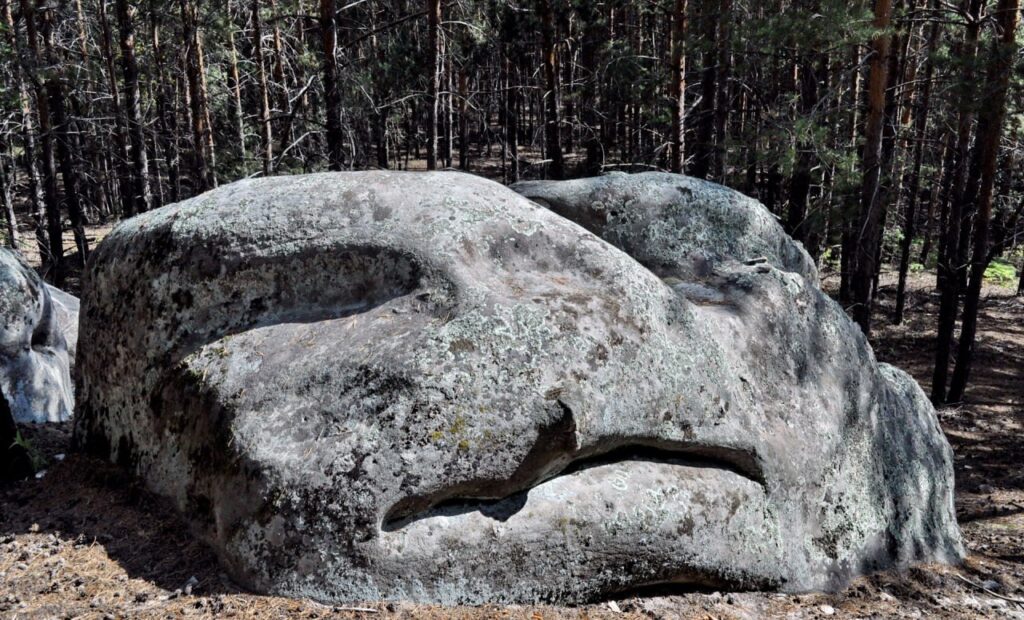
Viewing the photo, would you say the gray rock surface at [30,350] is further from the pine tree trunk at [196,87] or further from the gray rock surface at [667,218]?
the pine tree trunk at [196,87]

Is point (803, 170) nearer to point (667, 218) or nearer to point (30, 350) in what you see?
point (667, 218)

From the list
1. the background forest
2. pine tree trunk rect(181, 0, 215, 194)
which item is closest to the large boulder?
the background forest

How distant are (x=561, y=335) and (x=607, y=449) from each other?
724 mm

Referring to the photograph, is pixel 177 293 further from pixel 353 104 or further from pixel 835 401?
pixel 353 104

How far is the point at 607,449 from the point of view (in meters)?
4.56

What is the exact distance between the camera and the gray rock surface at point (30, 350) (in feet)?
26.8

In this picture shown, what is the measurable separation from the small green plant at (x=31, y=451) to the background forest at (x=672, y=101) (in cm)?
526

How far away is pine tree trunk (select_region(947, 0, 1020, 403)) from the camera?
1103cm

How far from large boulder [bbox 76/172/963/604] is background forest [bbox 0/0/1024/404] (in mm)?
5678

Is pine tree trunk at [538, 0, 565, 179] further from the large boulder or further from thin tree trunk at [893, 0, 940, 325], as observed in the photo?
the large boulder

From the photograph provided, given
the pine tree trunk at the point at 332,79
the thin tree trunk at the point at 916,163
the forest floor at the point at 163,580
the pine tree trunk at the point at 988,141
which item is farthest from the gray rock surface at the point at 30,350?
the thin tree trunk at the point at 916,163

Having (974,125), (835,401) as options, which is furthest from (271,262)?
(974,125)

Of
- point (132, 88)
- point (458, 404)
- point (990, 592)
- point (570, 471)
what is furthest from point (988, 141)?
point (132, 88)

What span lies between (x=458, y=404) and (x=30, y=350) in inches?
263
